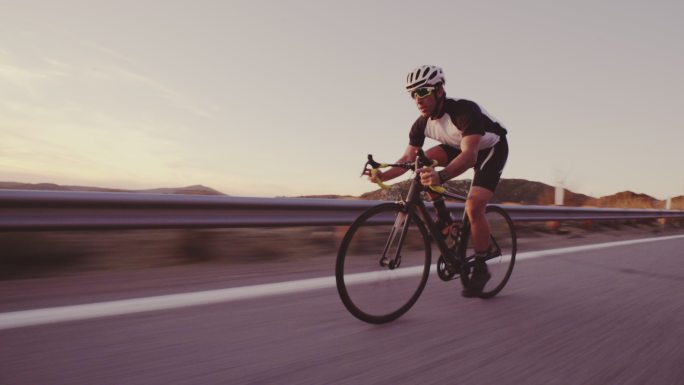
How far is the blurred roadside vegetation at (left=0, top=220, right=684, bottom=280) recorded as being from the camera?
4.30 metres

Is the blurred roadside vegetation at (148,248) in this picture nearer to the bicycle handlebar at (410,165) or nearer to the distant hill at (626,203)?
the bicycle handlebar at (410,165)

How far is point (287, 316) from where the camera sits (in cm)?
329

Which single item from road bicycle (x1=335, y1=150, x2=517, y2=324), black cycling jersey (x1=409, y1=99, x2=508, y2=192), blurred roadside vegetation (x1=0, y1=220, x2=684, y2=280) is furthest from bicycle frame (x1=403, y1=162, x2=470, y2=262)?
blurred roadside vegetation (x1=0, y1=220, x2=684, y2=280)

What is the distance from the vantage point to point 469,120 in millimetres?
3771

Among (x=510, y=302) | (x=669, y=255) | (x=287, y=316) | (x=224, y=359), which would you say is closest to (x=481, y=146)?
(x=510, y=302)

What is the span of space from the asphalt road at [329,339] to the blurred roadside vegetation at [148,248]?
1.41ft

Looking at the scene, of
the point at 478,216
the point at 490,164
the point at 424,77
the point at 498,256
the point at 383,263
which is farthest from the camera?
the point at 498,256

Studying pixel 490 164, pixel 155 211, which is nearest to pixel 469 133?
pixel 490 164

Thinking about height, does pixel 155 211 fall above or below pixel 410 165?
below

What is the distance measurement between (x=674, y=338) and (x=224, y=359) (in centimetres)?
275

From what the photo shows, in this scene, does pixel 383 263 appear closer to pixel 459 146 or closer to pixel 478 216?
pixel 478 216

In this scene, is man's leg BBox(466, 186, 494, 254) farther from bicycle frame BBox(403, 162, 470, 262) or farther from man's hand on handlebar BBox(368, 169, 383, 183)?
man's hand on handlebar BBox(368, 169, 383, 183)

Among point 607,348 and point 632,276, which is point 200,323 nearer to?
point 607,348

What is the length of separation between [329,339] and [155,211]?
229 centimetres
